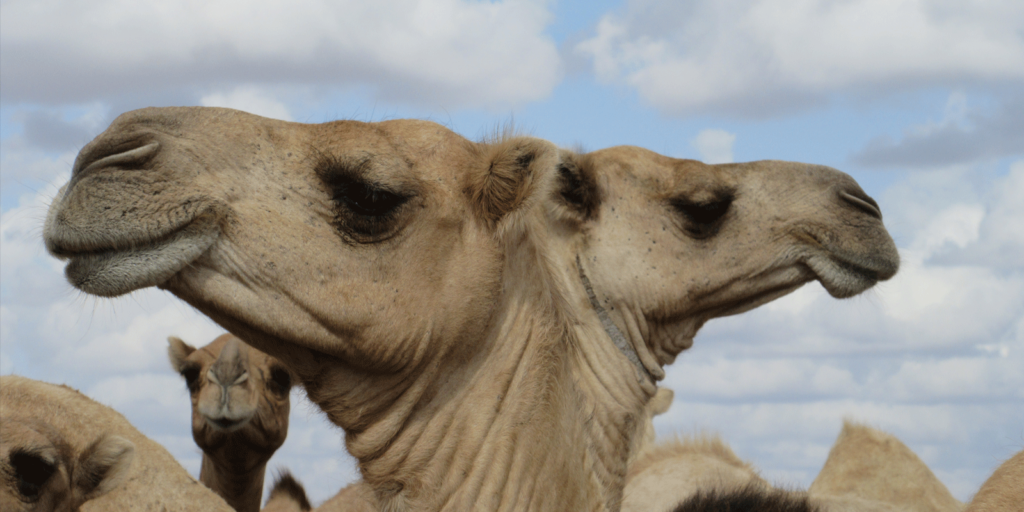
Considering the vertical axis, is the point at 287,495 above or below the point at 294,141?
below

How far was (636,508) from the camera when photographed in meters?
6.93

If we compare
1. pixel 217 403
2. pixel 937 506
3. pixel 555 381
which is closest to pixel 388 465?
pixel 555 381

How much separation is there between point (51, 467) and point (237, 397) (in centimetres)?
255

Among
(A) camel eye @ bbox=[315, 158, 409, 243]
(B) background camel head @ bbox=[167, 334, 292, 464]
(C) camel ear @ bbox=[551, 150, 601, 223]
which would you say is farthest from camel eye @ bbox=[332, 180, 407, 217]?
(B) background camel head @ bbox=[167, 334, 292, 464]

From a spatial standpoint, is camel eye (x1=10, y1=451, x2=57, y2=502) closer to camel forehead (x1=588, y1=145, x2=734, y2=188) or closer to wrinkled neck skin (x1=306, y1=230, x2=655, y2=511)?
wrinkled neck skin (x1=306, y1=230, x2=655, y2=511)

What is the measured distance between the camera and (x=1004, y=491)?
12.9 ft

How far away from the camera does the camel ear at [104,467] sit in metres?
4.53

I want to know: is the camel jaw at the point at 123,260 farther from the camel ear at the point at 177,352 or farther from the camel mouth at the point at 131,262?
the camel ear at the point at 177,352

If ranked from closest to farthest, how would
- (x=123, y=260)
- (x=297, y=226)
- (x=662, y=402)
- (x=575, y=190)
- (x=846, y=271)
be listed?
(x=123, y=260) < (x=297, y=226) < (x=575, y=190) < (x=846, y=271) < (x=662, y=402)

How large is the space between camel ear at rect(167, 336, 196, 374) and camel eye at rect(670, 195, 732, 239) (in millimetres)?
4460

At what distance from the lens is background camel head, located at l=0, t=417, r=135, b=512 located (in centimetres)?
419

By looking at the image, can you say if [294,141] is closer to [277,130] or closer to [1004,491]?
[277,130]

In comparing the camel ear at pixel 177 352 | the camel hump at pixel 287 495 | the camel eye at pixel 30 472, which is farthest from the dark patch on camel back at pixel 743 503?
the camel ear at pixel 177 352

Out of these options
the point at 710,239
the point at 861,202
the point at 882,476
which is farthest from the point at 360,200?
the point at 882,476
